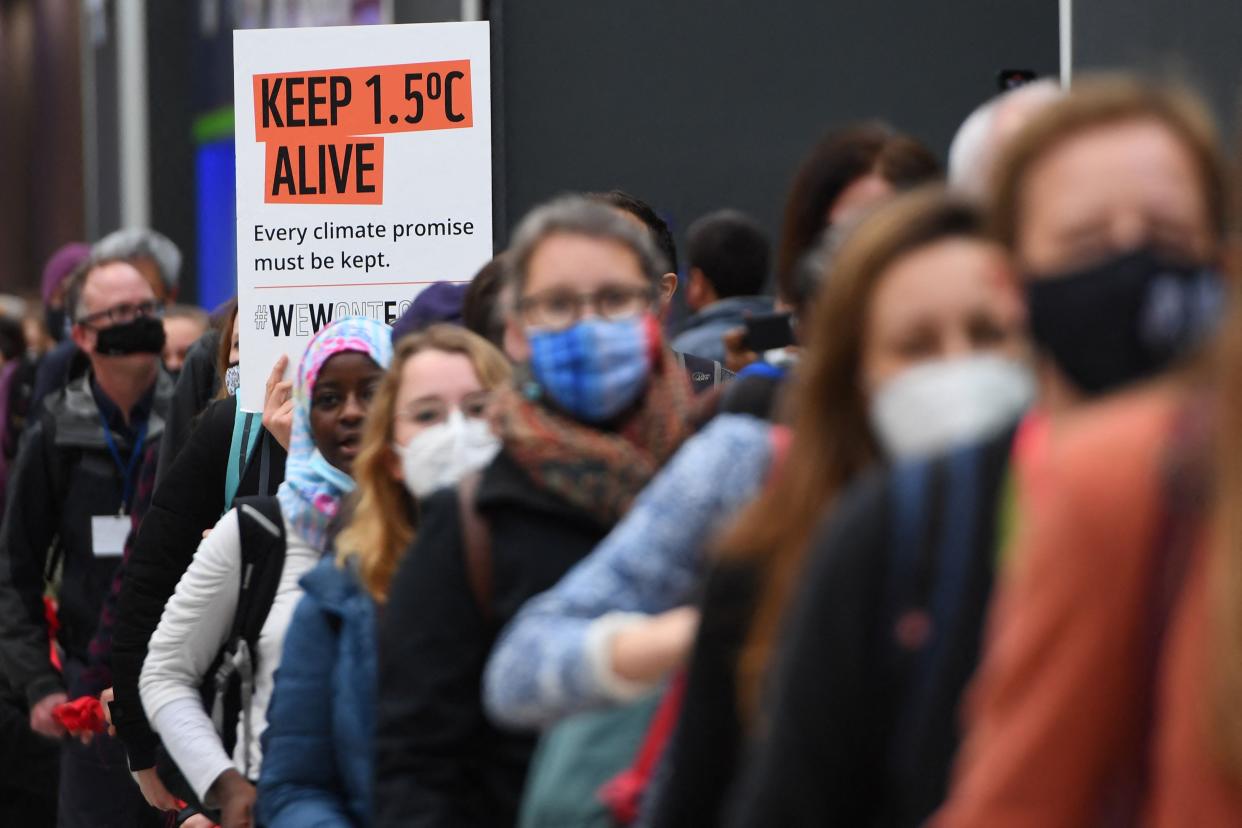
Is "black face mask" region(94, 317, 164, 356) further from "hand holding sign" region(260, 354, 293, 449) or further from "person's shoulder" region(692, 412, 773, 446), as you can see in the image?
"person's shoulder" region(692, 412, 773, 446)

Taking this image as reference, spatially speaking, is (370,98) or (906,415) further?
(370,98)

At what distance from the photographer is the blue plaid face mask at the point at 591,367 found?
351 cm

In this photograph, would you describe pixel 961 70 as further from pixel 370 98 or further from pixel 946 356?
pixel 946 356

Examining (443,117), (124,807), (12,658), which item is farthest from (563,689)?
(12,658)

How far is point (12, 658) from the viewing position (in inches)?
301

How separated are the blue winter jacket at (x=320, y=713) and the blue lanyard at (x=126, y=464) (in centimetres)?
344

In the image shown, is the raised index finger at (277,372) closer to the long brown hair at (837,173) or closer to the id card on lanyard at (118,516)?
the id card on lanyard at (118,516)

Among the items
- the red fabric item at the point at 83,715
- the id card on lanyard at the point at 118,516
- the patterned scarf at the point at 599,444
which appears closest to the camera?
the patterned scarf at the point at 599,444

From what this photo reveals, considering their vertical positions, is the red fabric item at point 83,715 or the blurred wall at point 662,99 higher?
the blurred wall at point 662,99

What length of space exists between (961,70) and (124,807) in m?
4.61

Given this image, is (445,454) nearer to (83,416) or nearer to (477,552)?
(477,552)

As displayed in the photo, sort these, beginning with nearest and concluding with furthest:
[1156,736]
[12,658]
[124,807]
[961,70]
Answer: [1156,736], [124,807], [12,658], [961,70]

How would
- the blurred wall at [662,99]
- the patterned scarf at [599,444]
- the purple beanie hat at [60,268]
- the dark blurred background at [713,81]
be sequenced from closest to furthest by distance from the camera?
the patterned scarf at [599,444] < the dark blurred background at [713,81] < the blurred wall at [662,99] < the purple beanie hat at [60,268]

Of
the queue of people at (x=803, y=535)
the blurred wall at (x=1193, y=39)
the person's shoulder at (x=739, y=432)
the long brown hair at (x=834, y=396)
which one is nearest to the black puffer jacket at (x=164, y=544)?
the queue of people at (x=803, y=535)
